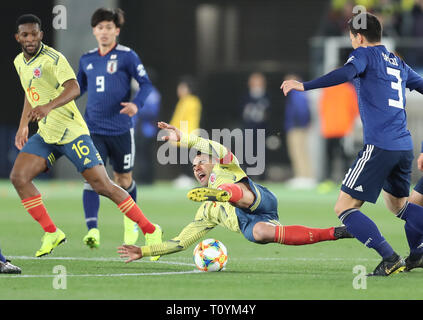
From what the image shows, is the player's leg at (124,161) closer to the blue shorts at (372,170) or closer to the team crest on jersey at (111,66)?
the team crest on jersey at (111,66)

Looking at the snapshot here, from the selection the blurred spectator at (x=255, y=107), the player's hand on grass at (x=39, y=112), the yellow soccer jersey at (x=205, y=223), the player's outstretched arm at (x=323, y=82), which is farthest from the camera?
the blurred spectator at (x=255, y=107)

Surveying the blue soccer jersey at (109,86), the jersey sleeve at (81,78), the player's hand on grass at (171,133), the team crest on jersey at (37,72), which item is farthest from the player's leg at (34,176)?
the player's hand on grass at (171,133)

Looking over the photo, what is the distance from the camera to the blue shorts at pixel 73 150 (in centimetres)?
834

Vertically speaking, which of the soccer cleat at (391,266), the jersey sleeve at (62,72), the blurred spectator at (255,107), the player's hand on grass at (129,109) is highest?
the blurred spectator at (255,107)

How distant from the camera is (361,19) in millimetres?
7195

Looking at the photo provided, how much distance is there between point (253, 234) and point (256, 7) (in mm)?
16901

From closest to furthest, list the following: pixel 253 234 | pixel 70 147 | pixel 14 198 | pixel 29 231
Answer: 1. pixel 253 234
2. pixel 70 147
3. pixel 29 231
4. pixel 14 198

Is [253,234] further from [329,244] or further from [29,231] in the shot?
[29,231]

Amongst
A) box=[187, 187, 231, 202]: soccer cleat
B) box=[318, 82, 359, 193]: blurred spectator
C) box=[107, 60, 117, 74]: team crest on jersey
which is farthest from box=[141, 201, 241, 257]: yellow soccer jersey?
box=[318, 82, 359, 193]: blurred spectator

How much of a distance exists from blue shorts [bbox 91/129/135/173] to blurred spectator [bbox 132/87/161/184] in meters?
9.38

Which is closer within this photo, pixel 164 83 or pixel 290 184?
pixel 290 184

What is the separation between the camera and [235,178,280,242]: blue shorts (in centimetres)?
774

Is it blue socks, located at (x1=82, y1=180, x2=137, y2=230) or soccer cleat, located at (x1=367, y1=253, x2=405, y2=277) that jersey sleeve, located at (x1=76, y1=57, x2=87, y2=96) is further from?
soccer cleat, located at (x1=367, y1=253, x2=405, y2=277)

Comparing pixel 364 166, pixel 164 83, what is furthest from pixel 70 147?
pixel 164 83
